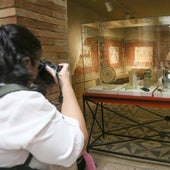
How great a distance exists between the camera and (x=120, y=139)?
130 inches

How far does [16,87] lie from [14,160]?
0.21 metres

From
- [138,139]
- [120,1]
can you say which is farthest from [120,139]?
[120,1]

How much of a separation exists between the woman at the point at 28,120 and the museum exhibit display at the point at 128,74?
6.33 ft

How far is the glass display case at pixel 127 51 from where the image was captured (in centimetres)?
295

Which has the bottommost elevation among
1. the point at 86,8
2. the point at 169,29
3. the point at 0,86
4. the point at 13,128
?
the point at 13,128

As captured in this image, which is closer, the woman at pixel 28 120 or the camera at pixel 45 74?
the woman at pixel 28 120

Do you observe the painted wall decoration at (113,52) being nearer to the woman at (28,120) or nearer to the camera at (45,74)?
the camera at (45,74)

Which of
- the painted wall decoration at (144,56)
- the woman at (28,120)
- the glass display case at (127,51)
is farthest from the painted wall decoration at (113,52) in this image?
the woman at (28,120)

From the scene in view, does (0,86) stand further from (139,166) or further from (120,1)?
(120,1)

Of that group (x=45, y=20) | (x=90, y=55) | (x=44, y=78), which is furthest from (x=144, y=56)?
(x=44, y=78)

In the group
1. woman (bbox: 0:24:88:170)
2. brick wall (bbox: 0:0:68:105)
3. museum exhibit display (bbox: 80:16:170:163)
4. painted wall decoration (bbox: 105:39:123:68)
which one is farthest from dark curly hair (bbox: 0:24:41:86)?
painted wall decoration (bbox: 105:39:123:68)

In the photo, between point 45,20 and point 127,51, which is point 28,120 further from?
point 127,51

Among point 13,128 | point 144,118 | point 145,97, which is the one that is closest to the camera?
point 13,128

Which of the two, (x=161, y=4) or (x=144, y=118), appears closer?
(x=144, y=118)
